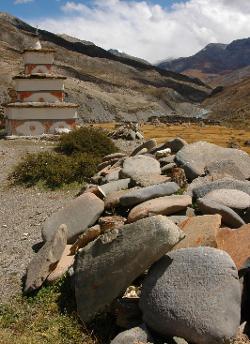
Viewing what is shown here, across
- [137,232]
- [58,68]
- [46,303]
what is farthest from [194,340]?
[58,68]

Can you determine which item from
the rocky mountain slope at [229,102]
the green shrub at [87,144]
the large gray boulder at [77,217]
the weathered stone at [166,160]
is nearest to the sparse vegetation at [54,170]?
the green shrub at [87,144]

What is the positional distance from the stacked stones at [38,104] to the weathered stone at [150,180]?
70.5 feet

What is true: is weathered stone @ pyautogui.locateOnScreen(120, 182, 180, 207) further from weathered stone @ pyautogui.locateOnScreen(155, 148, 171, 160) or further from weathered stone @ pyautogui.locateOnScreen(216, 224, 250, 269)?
weathered stone @ pyautogui.locateOnScreen(155, 148, 171, 160)

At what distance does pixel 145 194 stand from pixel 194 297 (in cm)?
451

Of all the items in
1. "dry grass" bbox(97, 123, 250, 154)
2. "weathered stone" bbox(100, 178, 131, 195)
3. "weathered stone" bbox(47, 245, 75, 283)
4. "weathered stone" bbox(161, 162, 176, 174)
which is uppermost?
"weathered stone" bbox(161, 162, 176, 174)

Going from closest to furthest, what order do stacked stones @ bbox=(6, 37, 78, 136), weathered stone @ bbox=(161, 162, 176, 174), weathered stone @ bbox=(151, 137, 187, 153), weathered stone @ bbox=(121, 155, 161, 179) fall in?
weathered stone @ bbox=(161, 162, 176, 174), weathered stone @ bbox=(121, 155, 161, 179), weathered stone @ bbox=(151, 137, 187, 153), stacked stones @ bbox=(6, 37, 78, 136)

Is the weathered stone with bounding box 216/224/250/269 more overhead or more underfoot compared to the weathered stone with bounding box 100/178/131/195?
more overhead

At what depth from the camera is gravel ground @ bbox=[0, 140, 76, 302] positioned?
1142 centimetres

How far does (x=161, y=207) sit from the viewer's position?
11.1 m

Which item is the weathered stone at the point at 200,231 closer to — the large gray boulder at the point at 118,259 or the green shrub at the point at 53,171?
the large gray boulder at the point at 118,259

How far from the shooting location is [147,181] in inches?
→ 573

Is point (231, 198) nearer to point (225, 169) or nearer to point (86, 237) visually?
point (225, 169)

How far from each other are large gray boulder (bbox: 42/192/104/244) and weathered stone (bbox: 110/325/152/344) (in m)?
4.59

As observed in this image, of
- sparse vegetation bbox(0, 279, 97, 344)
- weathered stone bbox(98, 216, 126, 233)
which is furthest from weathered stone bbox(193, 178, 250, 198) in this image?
sparse vegetation bbox(0, 279, 97, 344)
